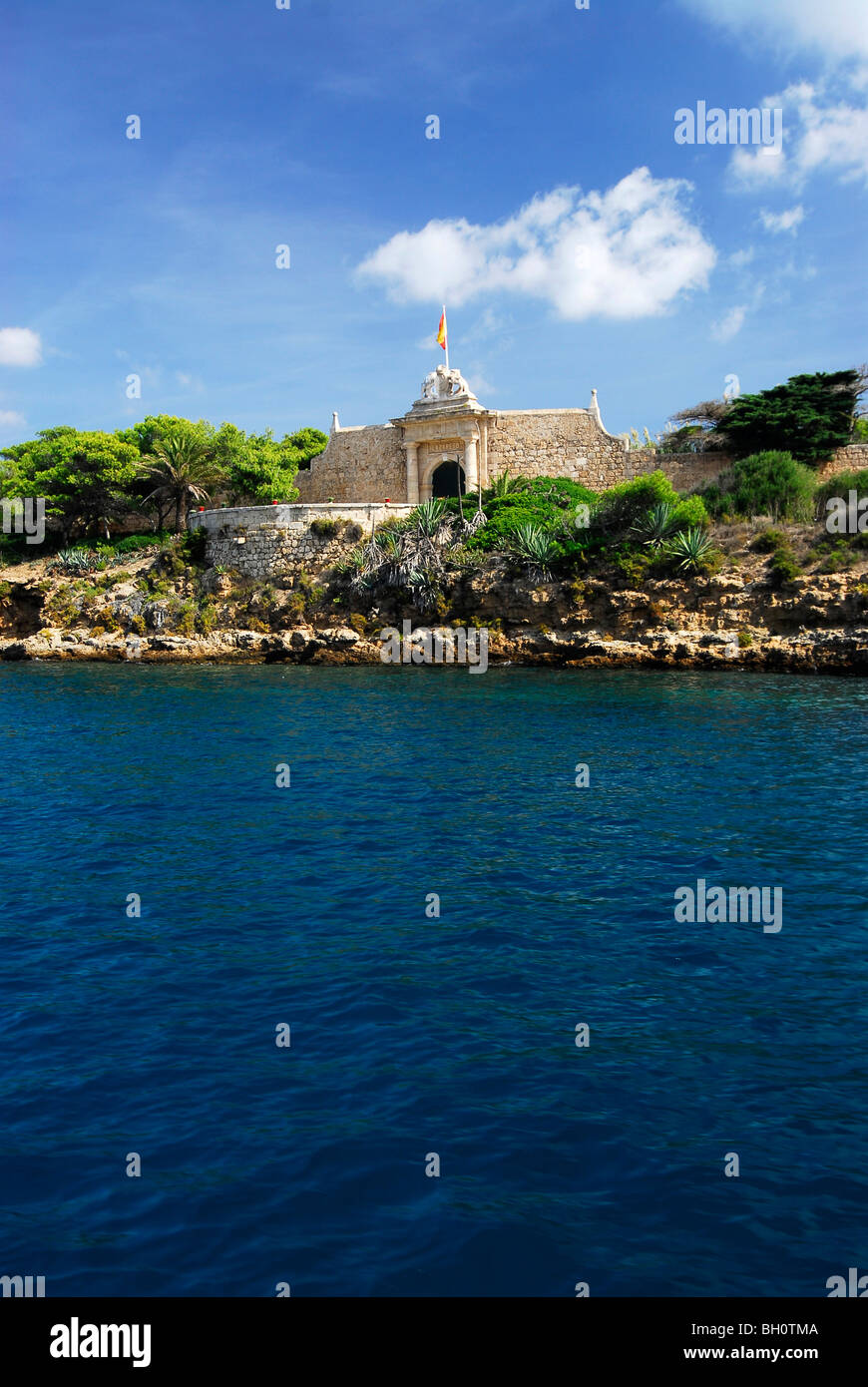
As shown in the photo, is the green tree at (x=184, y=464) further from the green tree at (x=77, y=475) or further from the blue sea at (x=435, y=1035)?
the blue sea at (x=435, y=1035)

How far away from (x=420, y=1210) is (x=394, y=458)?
146 ft

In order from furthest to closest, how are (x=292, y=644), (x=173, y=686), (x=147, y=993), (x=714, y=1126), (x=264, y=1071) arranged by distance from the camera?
(x=292, y=644) → (x=173, y=686) → (x=147, y=993) → (x=264, y=1071) → (x=714, y=1126)

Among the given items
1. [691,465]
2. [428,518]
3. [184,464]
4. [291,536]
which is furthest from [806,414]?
[184,464]

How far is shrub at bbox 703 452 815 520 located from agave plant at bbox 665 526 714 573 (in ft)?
13.0

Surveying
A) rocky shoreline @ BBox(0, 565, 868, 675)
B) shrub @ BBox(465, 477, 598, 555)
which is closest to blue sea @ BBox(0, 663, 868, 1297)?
rocky shoreline @ BBox(0, 565, 868, 675)

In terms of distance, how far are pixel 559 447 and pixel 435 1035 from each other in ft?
131

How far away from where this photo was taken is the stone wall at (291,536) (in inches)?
1724

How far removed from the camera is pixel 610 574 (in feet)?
124

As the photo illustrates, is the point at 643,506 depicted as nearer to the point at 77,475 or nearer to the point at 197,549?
the point at 197,549

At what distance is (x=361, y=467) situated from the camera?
50.1 m

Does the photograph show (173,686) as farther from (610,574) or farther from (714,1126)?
(714,1126)

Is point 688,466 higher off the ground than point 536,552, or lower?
higher

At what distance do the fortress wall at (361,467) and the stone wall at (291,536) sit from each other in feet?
15.8
